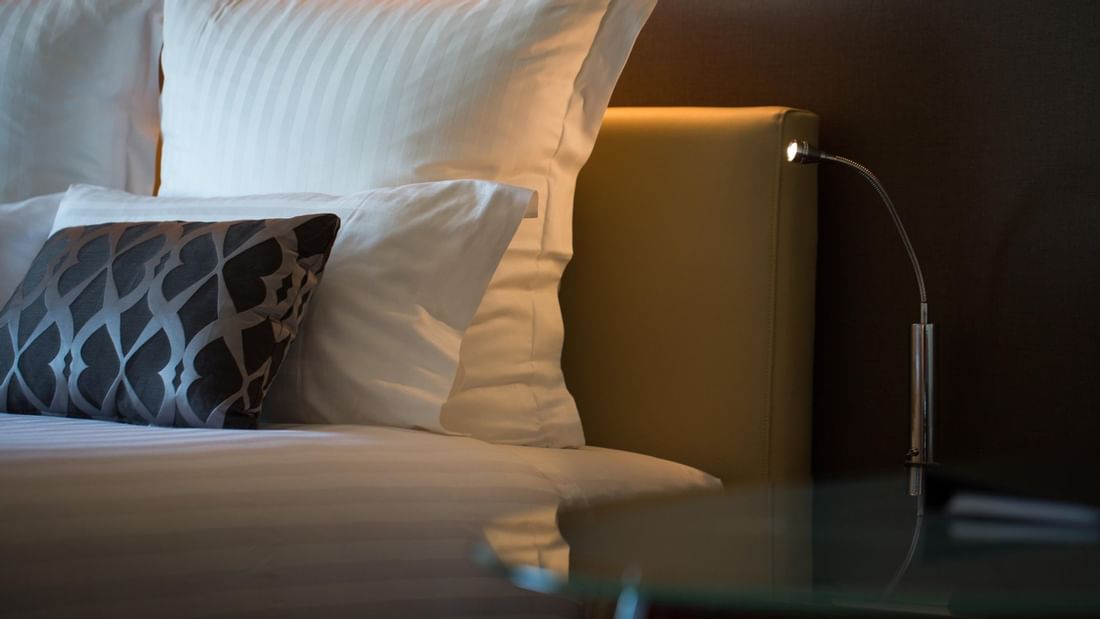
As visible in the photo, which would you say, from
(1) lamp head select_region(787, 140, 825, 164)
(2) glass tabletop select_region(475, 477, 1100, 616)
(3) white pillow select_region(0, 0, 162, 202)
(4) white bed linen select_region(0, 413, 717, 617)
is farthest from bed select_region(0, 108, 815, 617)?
(3) white pillow select_region(0, 0, 162, 202)

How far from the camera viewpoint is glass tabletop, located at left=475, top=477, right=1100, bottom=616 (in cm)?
82

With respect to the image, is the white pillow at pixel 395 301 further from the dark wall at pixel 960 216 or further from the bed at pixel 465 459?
the dark wall at pixel 960 216

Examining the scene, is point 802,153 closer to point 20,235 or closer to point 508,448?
point 508,448

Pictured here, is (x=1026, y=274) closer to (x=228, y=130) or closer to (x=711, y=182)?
(x=711, y=182)

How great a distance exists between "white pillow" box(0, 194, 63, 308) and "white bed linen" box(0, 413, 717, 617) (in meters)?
0.57

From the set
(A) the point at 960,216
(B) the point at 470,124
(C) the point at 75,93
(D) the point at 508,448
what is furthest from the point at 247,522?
(C) the point at 75,93

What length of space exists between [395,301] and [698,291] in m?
0.59

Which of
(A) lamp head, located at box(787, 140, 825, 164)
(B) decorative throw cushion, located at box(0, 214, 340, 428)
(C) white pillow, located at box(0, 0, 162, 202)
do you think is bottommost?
(B) decorative throw cushion, located at box(0, 214, 340, 428)

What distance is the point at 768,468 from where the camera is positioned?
205 centimetres

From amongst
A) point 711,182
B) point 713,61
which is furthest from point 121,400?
point 713,61

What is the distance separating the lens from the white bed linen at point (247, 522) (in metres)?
1.17

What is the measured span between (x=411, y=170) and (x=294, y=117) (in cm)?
24

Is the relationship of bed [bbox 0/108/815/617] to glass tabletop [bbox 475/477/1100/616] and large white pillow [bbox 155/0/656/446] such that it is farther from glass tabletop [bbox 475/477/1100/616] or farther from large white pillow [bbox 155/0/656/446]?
glass tabletop [bbox 475/477/1100/616]

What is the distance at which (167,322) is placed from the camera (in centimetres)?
160
